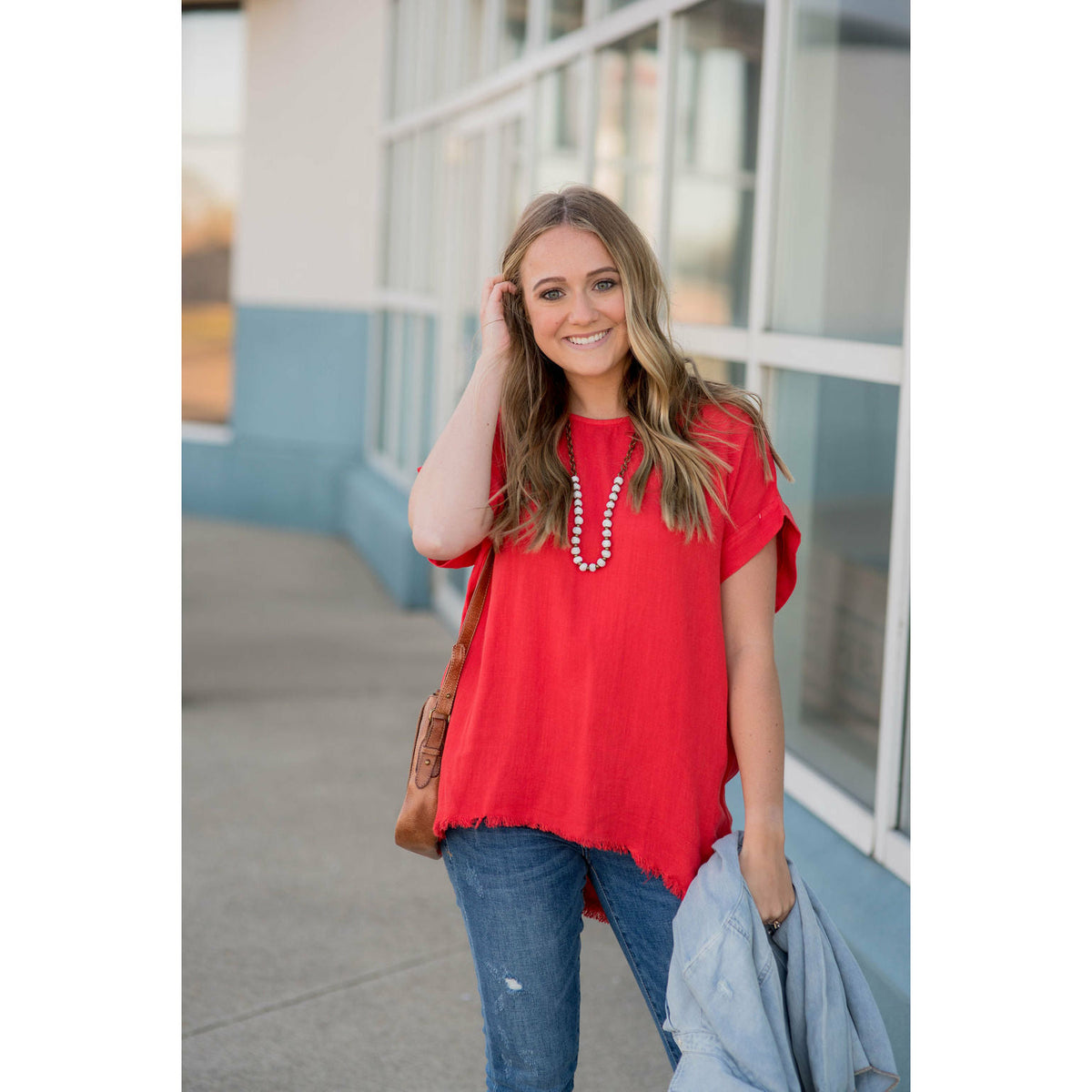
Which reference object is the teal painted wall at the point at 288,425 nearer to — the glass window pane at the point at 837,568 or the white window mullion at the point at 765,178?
the white window mullion at the point at 765,178

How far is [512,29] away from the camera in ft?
22.5

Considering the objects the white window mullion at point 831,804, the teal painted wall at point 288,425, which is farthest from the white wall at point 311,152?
the white window mullion at point 831,804

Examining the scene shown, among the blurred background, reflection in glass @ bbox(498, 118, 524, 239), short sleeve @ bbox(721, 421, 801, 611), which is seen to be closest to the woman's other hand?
short sleeve @ bbox(721, 421, 801, 611)

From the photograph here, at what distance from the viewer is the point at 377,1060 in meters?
3.05

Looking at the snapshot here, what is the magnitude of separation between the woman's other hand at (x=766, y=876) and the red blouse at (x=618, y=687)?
0.28 feet

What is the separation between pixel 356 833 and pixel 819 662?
1.79 m

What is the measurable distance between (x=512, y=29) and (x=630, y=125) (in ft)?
7.81

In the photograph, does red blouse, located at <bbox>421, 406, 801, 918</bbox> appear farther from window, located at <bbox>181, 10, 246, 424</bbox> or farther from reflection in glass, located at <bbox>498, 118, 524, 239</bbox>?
window, located at <bbox>181, 10, 246, 424</bbox>

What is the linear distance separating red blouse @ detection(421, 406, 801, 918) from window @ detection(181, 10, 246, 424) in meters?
10.7

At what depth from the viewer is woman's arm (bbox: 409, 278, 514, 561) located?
1.90 metres

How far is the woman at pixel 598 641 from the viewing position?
1.83 metres

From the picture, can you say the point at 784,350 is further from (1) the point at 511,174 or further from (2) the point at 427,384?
(2) the point at 427,384

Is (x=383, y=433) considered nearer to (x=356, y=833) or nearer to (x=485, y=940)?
(x=356, y=833)
